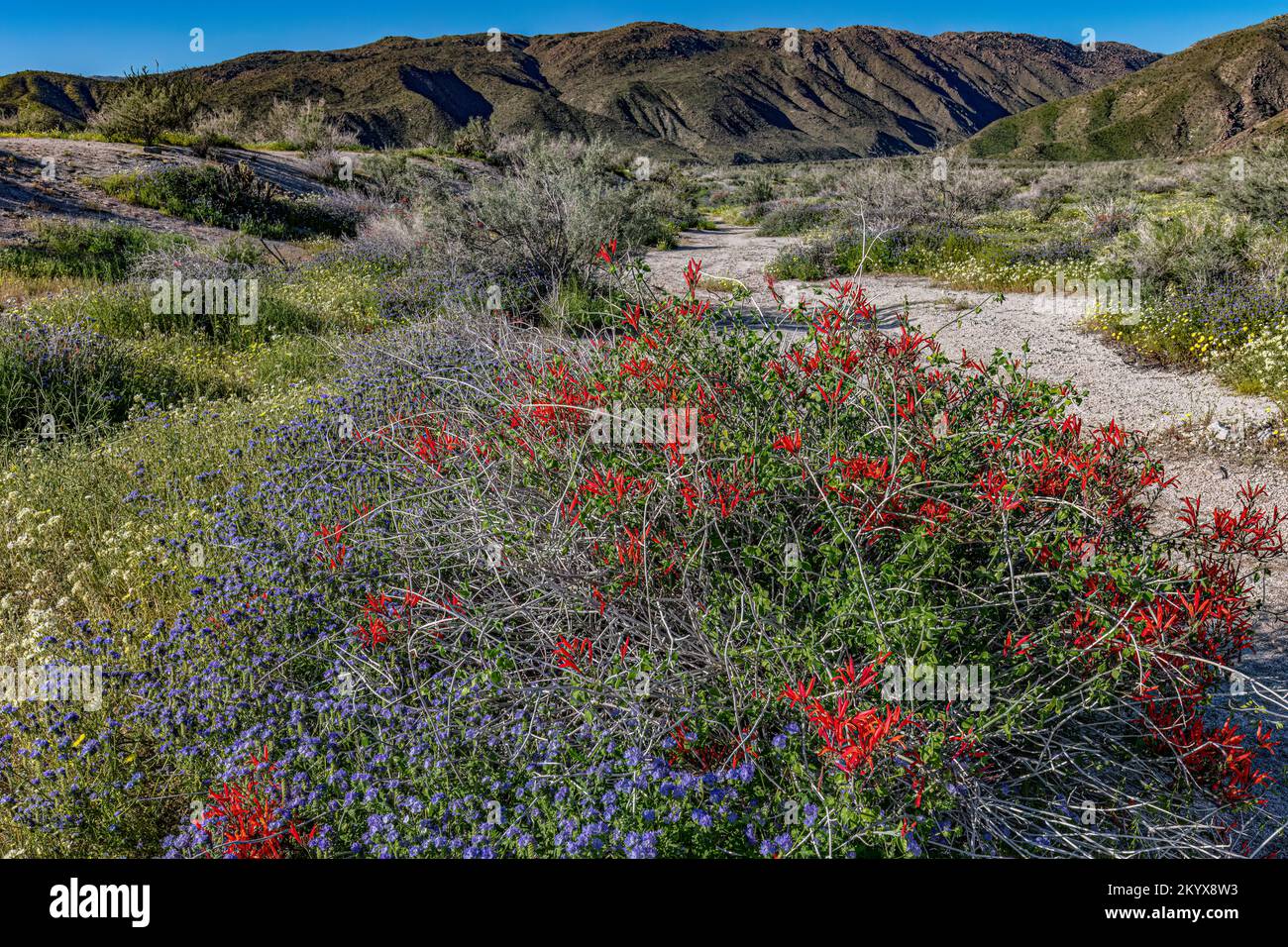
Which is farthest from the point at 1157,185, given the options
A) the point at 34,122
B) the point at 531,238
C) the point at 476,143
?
the point at 34,122

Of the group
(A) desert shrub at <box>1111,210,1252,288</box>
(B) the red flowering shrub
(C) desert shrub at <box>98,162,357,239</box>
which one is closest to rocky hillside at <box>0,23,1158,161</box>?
(C) desert shrub at <box>98,162,357,239</box>

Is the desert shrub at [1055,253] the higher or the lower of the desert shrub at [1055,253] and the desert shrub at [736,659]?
the higher

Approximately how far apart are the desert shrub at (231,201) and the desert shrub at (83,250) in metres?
2.31

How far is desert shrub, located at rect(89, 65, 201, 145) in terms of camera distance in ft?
57.8

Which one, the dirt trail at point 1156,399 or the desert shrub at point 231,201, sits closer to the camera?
the dirt trail at point 1156,399

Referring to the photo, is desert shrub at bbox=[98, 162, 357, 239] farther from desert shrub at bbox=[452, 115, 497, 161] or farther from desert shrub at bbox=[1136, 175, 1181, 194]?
desert shrub at bbox=[1136, 175, 1181, 194]

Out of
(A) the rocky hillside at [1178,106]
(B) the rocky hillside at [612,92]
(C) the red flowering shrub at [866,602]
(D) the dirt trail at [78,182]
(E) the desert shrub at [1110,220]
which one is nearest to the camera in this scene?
(C) the red flowering shrub at [866,602]

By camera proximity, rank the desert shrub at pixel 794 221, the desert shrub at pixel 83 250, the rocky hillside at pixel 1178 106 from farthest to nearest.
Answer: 1. the rocky hillside at pixel 1178 106
2. the desert shrub at pixel 794 221
3. the desert shrub at pixel 83 250

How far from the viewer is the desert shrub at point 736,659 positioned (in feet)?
7.09

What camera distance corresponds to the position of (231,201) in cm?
1498

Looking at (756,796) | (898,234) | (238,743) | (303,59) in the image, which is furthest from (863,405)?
(303,59)

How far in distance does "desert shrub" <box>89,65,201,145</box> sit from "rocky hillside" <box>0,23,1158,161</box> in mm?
51595

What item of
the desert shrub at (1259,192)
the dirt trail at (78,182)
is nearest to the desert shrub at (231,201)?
the dirt trail at (78,182)

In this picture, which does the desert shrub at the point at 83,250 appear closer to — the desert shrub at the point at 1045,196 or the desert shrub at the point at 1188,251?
the desert shrub at the point at 1188,251
